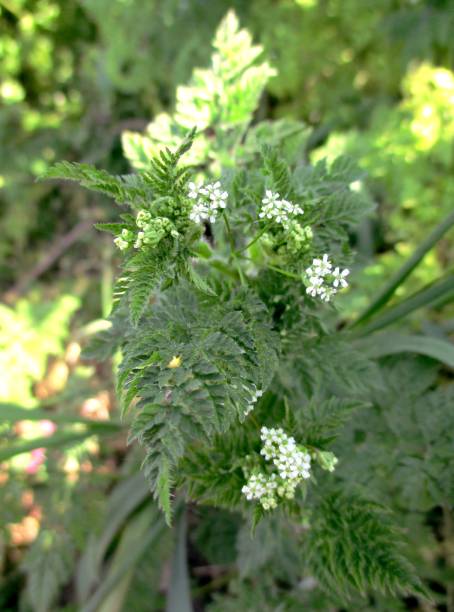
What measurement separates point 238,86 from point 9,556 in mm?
2137

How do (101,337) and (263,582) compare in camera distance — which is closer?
(101,337)

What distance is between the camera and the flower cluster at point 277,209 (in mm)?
869

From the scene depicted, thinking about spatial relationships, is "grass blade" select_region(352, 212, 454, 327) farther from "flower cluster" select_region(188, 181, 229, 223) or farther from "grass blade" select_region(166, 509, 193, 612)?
"grass blade" select_region(166, 509, 193, 612)

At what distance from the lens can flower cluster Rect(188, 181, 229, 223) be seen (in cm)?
84

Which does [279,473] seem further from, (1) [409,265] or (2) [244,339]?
(1) [409,265]

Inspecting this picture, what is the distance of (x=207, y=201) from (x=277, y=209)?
115 millimetres

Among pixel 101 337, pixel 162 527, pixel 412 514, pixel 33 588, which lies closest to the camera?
pixel 101 337

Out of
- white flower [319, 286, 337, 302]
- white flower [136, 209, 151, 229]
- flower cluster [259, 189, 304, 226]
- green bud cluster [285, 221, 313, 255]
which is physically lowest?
white flower [319, 286, 337, 302]

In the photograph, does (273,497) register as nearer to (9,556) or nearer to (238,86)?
(238,86)

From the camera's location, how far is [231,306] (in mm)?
905

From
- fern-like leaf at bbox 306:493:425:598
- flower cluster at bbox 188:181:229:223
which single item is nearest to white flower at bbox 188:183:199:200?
flower cluster at bbox 188:181:229:223

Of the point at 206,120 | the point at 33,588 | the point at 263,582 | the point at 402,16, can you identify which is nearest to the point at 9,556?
the point at 33,588

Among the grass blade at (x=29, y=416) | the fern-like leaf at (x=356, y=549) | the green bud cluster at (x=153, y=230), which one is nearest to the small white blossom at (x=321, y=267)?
the green bud cluster at (x=153, y=230)

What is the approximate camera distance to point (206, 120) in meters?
1.24
